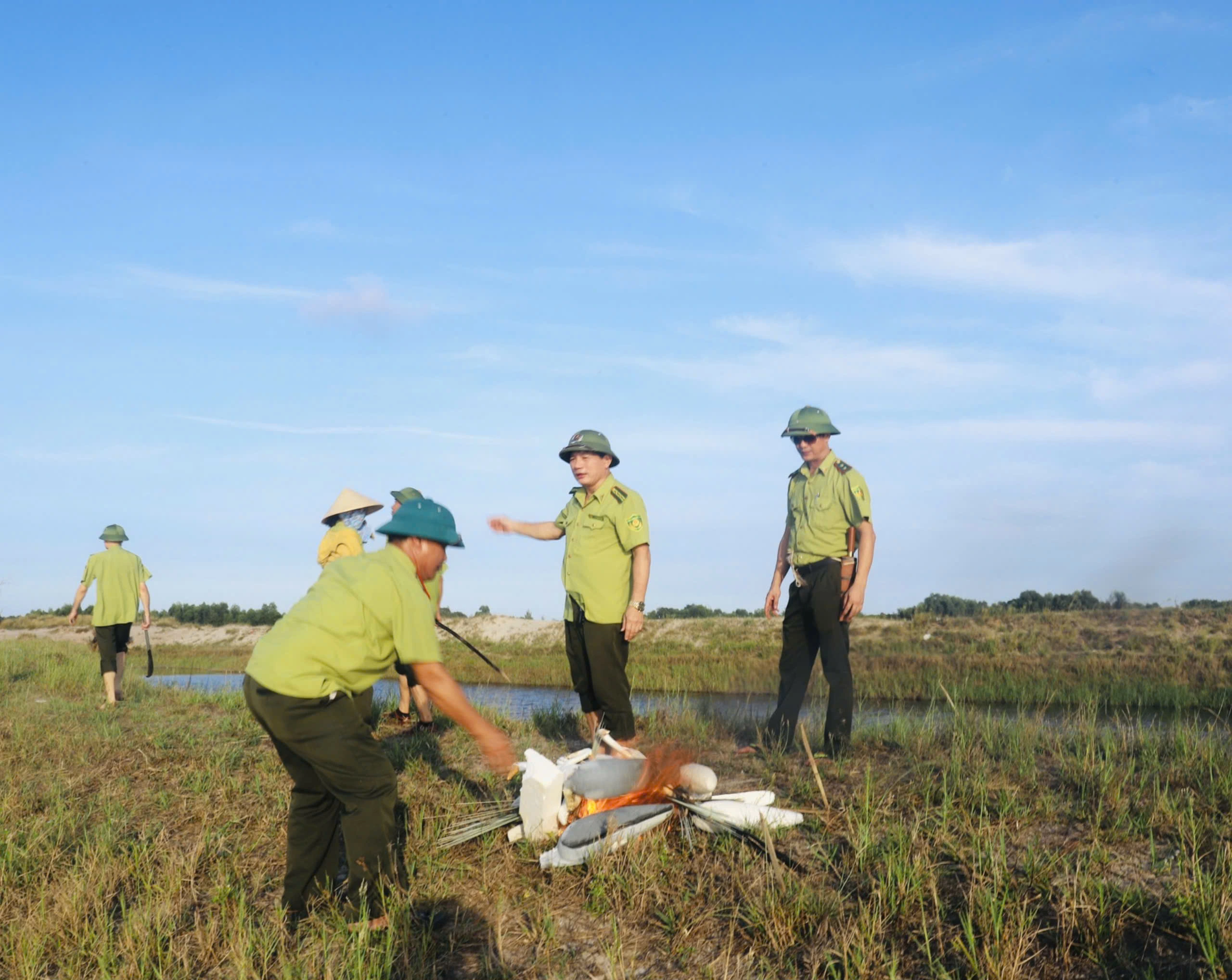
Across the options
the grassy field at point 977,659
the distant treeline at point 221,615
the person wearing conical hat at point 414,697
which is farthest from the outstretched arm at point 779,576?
the distant treeline at point 221,615

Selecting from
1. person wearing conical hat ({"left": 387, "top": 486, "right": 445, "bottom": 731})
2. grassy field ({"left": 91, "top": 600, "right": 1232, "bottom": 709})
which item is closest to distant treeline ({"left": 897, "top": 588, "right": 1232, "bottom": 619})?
grassy field ({"left": 91, "top": 600, "right": 1232, "bottom": 709})

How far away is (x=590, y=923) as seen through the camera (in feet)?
14.0

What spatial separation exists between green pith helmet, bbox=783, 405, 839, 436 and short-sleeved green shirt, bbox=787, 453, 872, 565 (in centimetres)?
19

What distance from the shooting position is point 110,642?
37.1ft

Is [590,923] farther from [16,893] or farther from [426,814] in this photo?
[16,893]

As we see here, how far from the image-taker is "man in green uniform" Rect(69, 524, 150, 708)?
1131 centimetres

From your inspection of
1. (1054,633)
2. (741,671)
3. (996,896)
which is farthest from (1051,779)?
(1054,633)

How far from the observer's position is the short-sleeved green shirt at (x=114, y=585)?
11.3 metres

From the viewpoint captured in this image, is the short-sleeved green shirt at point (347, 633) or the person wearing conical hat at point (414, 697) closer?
the short-sleeved green shirt at point (347, 633)

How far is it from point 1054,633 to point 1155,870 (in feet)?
58.9

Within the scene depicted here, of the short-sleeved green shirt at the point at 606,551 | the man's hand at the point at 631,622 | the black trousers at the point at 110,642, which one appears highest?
the short-sleeved green shirt at the point at 606,551

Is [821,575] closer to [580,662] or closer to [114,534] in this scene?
[580,662]

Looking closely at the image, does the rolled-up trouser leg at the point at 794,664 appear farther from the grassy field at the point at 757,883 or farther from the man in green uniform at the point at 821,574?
the grassy field at the point at 757,883

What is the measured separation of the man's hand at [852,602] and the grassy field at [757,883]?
0.93m
